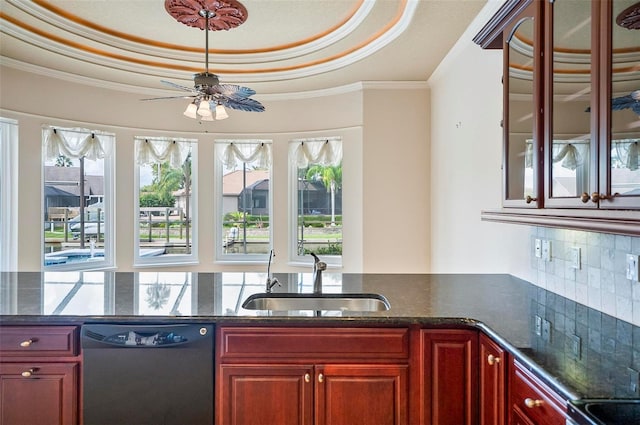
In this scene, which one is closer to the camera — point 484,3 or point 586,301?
point 586,301

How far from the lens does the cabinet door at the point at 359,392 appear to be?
1598 millimetres

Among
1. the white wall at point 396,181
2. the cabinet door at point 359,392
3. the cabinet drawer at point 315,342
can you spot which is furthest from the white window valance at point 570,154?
the white wall at point 396,181

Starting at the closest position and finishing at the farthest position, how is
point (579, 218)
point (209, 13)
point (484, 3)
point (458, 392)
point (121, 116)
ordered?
point (579, 218)
point (458, 392)
point (484, 3)
point (209, 13)
point (121, 116)

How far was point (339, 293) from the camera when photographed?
2.01 m

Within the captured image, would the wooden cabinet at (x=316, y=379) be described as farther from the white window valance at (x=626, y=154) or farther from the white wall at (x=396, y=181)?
the white wall at (x=396, y=181)

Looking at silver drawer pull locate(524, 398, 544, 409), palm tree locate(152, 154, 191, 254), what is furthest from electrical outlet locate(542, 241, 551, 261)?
palm tree locate(152, 154, 191, 254)

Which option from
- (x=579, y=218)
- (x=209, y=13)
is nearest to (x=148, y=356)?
(x=579, y=218)

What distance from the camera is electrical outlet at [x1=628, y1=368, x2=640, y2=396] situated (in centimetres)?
93

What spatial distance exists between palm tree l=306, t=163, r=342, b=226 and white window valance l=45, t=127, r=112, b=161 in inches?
95.8

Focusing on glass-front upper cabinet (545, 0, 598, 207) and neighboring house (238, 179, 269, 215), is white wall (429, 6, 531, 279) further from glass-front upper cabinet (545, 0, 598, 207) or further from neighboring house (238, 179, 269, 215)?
neighboring house (238, 179, 269, 215)

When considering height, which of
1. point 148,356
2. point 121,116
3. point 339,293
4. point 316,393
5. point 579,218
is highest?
point 121,116

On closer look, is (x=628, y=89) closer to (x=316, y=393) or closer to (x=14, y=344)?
(x=316, y=393)

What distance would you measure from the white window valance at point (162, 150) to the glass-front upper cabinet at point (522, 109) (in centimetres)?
374

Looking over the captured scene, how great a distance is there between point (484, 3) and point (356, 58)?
1226 millimetres
